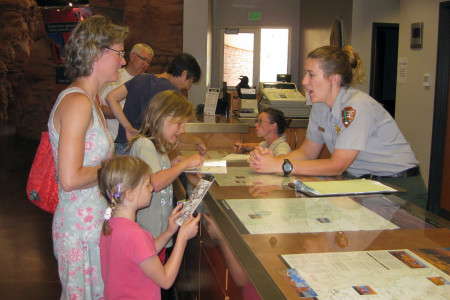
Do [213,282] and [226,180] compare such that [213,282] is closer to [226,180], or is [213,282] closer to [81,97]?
[226,180]

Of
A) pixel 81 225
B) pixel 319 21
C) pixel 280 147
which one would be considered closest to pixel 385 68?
pixel 319 21

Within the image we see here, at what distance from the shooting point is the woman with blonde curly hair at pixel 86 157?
177 centimetres

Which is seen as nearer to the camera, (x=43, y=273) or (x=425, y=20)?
(x=43, y=273)

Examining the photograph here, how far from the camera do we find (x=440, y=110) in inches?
199

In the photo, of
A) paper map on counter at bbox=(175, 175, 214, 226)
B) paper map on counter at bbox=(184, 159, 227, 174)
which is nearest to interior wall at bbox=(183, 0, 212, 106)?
paper map on counter at bbox=(184, 159, 227, 174)

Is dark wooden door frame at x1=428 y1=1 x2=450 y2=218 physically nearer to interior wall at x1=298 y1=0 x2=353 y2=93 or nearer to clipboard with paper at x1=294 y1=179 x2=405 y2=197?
interior wall at x1=298 y1=0 x2=353 y2=93

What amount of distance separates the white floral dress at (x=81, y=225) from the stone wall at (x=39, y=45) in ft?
16.9

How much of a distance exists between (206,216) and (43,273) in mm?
2315

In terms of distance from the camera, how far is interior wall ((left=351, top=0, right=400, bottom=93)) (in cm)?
650

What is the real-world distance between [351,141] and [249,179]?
0.52 m

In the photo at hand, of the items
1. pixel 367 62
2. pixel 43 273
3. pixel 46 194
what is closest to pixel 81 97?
pixel 46 194

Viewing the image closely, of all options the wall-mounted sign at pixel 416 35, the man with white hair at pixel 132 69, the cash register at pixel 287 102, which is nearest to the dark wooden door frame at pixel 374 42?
the wall-mounted sign at pixel 416 35

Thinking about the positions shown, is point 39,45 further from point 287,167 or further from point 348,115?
point 348,115

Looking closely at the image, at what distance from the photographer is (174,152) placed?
3342 mm
